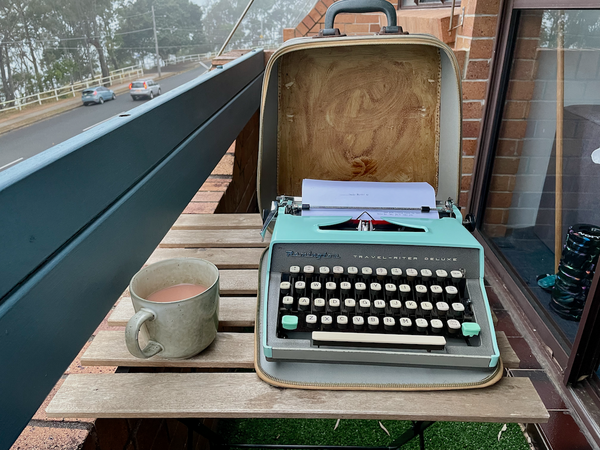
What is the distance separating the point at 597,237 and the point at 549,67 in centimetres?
80

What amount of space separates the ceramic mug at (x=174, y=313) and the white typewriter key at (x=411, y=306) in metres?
0.32

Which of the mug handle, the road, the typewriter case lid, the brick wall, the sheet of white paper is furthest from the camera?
the brick wall

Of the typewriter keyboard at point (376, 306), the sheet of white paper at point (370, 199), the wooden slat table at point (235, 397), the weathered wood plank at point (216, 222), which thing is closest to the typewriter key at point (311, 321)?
the typewriter keyboard at point (376, 306)

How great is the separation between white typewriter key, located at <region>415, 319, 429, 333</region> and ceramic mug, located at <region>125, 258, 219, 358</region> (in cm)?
34

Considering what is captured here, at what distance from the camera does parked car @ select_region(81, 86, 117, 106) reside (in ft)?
2.09

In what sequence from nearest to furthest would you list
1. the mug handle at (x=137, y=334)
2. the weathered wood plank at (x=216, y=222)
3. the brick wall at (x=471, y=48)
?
the mug handle at (x=137, y=334) → the weathered wood plank at (x=216, y=222) → the brick wall at (x=471, y=48)

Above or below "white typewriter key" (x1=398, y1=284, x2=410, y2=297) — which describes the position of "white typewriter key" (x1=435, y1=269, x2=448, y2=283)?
above

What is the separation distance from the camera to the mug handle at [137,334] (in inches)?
25.0

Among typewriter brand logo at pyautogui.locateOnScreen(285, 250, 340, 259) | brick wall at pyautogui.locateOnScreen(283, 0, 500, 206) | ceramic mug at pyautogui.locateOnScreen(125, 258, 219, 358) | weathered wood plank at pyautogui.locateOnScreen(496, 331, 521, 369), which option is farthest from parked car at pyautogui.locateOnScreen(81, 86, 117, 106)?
brick wall at pyautogui.locateOnScreen(283, 0, 500, 206)

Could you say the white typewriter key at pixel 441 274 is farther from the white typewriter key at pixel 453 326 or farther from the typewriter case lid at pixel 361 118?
the typewriter case lid at pixel 361 118

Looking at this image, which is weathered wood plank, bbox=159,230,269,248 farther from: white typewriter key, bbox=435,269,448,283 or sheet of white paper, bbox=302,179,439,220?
white typewriter key, bbox=435,269,448,283

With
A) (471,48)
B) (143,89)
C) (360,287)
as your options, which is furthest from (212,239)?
(471,48)

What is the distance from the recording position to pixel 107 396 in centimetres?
67

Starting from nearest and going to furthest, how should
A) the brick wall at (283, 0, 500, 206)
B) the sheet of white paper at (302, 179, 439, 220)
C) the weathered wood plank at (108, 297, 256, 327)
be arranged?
the weathered wood plank at (108, 297, 256, 327), the sheet of white paper at (302, 179, 439, 220), the brick wall at (283, 0, 500, 206)
